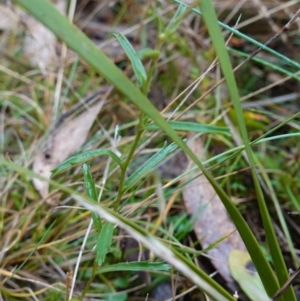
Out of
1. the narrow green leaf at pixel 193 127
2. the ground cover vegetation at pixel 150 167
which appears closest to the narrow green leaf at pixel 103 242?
the ground cover vegetation at pixel 150 167

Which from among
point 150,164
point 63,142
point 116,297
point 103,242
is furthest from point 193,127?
point 63,142

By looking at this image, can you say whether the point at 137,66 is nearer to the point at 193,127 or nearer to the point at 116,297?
the point at 193,127

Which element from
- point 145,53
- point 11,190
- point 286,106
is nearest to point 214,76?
point 286,106

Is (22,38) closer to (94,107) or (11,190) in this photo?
(94,107)

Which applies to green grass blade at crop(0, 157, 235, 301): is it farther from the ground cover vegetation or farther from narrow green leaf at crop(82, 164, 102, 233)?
narrow green leaf at crop(82, 164, 102, 233)

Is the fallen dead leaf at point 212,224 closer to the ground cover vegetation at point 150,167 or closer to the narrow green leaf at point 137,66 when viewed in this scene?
the ground cover vegetation at point 150,167
